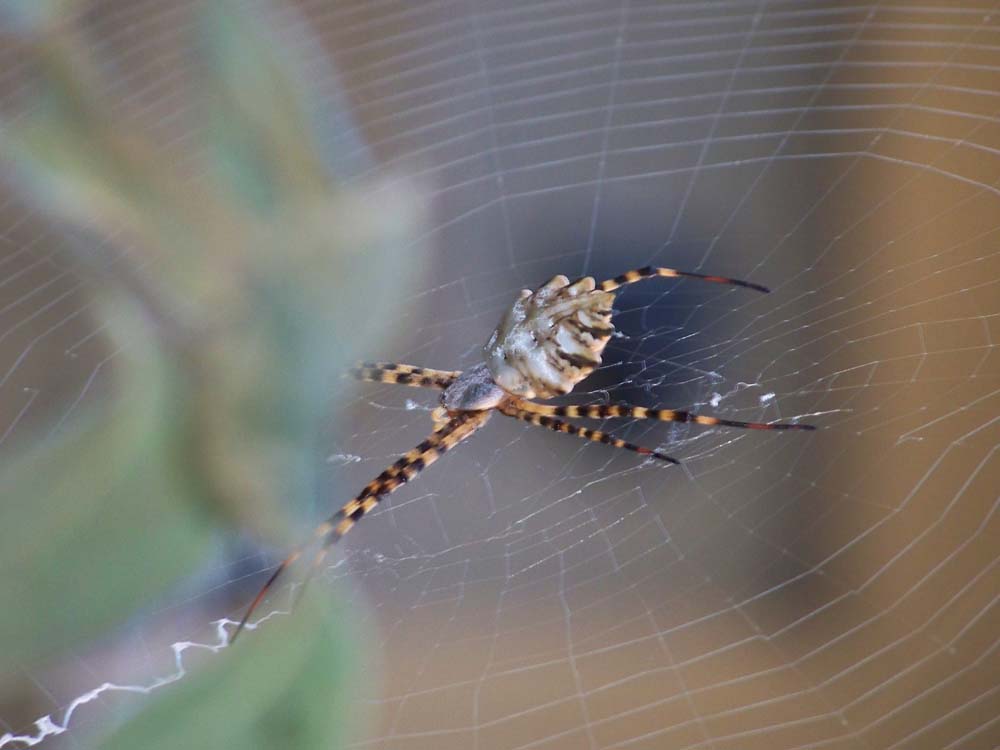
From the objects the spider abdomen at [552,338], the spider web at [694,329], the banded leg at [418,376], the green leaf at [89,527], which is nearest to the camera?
the green leaf at [89,527]

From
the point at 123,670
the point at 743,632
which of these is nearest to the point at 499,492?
the point at 743,632

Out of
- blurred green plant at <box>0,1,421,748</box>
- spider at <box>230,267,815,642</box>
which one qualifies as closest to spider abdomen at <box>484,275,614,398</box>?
spider at <box>230,267,815,642</box>

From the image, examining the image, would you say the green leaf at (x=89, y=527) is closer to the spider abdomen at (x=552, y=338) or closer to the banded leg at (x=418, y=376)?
the spider abdomen at (x=552, y=338)

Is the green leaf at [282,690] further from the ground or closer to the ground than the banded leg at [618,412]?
further from the ground

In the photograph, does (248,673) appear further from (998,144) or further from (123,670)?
(998,144)

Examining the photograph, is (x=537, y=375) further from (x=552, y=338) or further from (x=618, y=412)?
(x=618, y=412)

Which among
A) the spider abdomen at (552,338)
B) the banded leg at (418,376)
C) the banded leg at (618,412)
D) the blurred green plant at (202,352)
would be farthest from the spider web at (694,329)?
the blurred green plant at (202,352)
